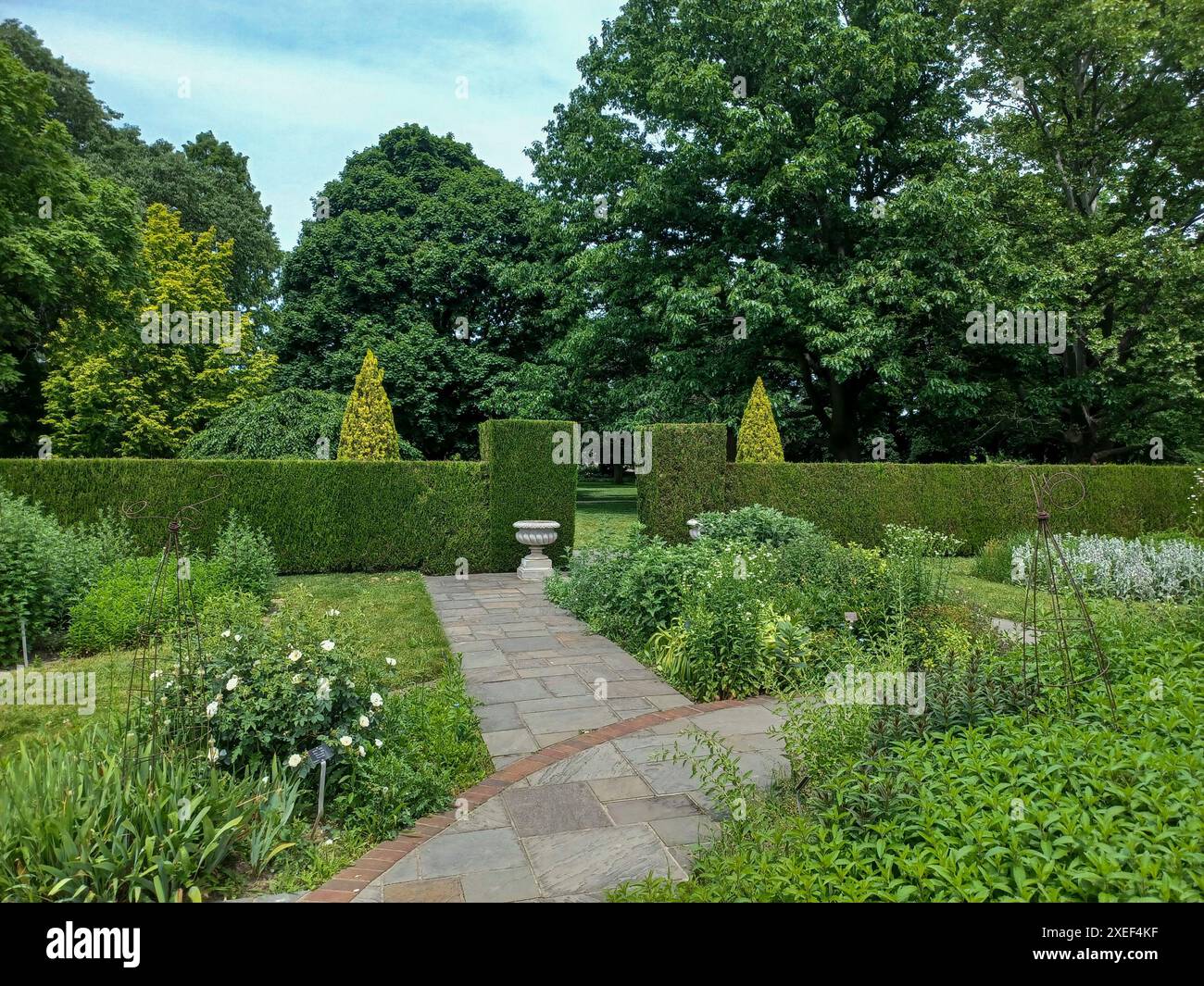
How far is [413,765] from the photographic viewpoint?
3779 millimetres

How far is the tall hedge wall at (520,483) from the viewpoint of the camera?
11664mm

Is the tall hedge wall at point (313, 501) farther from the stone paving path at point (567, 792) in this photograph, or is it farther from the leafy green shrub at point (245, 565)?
Result: the stone paving path at point (567, 792)

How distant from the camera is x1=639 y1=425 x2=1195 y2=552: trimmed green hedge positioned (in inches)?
493

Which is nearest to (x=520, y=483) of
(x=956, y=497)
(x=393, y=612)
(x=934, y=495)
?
(x=393, y=612)

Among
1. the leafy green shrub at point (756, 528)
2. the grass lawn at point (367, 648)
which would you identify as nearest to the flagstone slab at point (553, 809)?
the grass lawn at point (367, 648)

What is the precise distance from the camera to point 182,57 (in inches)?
256

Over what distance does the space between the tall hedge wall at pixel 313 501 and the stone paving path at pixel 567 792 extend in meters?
5.23

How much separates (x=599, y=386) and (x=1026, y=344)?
10233mm

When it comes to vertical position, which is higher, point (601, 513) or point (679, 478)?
point (679, 478)

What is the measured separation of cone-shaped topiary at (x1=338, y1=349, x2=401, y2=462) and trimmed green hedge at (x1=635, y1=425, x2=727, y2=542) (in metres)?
4.61

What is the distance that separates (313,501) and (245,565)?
9.12 ft

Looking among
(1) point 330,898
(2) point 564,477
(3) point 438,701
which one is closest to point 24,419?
(2) point 564,477

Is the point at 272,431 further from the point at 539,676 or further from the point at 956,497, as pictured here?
the point at 956,497
